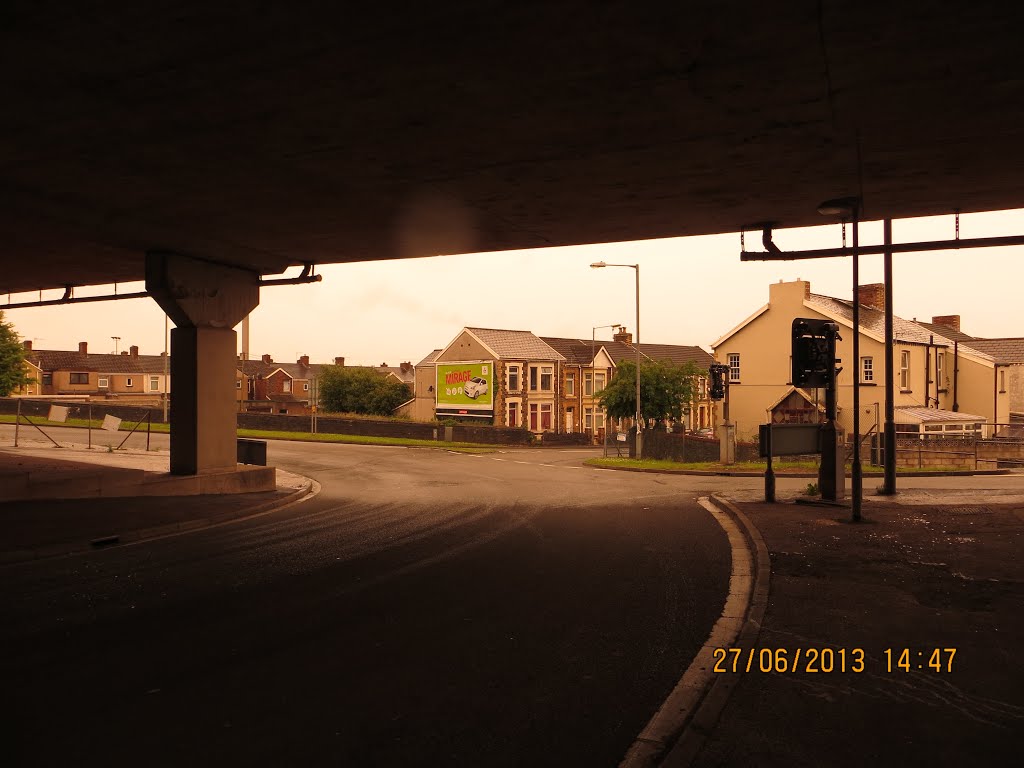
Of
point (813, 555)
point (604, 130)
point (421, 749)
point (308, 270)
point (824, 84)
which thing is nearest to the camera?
point (421, 749)

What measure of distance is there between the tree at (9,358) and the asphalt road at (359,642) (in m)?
52.3

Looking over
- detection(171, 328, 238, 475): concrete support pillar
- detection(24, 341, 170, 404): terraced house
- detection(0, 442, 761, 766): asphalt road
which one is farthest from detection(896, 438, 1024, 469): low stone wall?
detection(24, 341, 170, 404): terraced house

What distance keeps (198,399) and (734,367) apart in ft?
129

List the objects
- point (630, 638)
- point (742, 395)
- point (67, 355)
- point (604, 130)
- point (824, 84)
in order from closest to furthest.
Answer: point (630, 638) < point (824, 84) < point (604, 130) < point (742, 395) < point (67, 355)

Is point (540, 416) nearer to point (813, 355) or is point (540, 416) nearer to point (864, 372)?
point (864, 372)

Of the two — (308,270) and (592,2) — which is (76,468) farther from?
(592,2)

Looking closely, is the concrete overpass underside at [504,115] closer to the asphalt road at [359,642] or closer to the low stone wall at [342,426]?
the asphalt road at [359,642]

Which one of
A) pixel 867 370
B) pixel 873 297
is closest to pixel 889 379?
pixel 867 370

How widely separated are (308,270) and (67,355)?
9035 cm

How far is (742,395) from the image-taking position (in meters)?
49.0

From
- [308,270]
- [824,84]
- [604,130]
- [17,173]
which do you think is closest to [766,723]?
[824,84]

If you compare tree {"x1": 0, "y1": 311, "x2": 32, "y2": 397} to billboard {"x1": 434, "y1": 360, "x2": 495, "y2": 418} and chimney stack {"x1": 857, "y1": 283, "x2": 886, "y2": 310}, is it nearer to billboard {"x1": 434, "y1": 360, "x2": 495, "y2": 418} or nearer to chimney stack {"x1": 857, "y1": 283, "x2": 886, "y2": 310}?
billboard {"x1": 434, "y1": 360, "x2": 495, "y2": 418}
